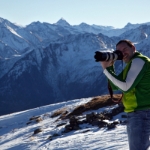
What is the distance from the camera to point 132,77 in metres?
5.54

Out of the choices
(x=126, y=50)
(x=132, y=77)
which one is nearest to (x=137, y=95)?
(x=132, y=77)

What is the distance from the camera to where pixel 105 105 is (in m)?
27.8

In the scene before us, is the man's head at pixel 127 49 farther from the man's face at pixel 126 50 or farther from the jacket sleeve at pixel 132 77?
the jacket sleeve at pixel 132 77

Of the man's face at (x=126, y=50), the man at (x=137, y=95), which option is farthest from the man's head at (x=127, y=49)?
the man at (x=137, y=95)

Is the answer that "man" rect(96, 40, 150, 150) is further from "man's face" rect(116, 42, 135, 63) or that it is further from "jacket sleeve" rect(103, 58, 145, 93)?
"man's face" rect(116, 42, 135, 63)

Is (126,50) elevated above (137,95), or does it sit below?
above

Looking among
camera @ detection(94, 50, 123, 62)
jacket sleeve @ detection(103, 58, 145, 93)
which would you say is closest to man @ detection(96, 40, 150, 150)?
jacket sleeve @ detection(103, 58, 145, 93)

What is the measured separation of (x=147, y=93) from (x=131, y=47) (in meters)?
0.92

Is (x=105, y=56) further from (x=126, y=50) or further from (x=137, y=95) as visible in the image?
(x=137, y=95)

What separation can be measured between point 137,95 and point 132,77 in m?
0.34

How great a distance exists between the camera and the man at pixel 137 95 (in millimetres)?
5559

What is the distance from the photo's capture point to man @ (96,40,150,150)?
18.2 ft

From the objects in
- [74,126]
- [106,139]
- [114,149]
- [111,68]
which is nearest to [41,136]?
[74,126]

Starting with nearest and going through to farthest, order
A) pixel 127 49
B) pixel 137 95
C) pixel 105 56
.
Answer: pixel 105 56 → pixel 137 95 → pixel 127 49
